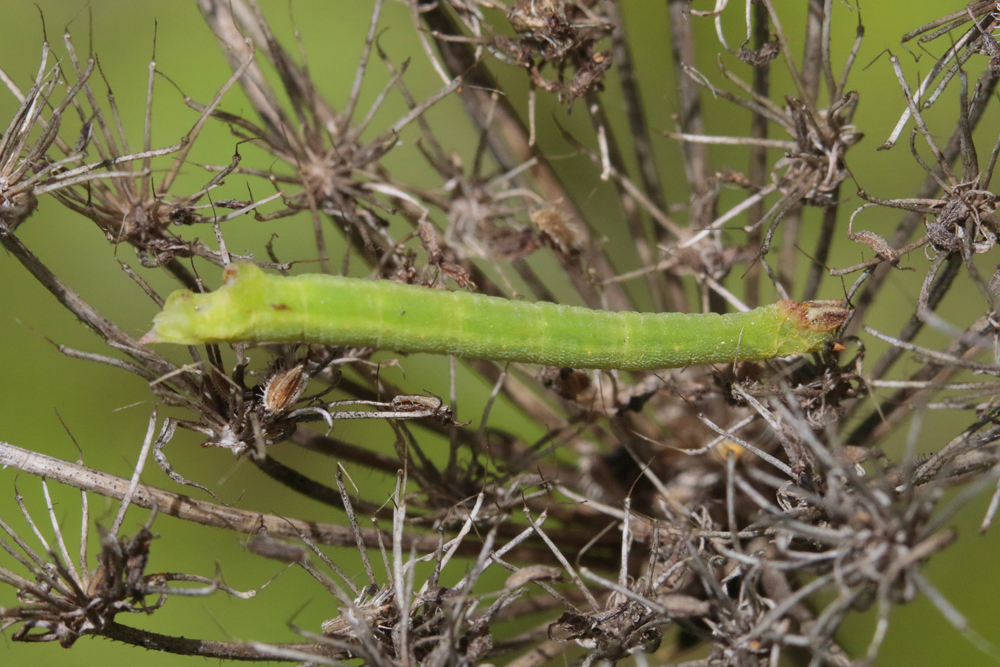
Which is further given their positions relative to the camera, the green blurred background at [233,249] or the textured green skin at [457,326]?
the green blurred background at [233,249]

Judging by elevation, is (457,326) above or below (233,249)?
below

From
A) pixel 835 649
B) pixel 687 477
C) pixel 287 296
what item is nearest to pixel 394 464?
pixel 287 296

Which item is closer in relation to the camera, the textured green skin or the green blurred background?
the textured green skin

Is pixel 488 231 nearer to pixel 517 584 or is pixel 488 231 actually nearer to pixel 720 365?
pixel 720 365

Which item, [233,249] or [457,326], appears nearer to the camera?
[457,326]
